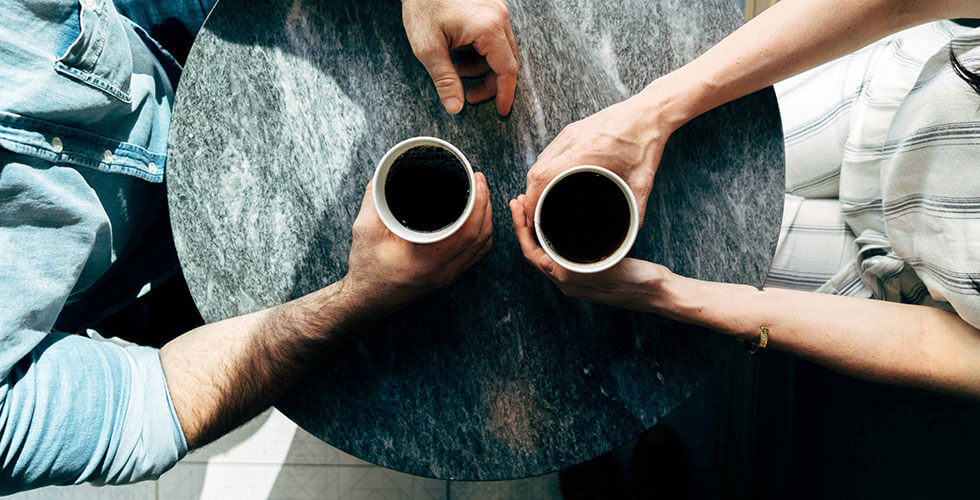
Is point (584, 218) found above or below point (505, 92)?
below

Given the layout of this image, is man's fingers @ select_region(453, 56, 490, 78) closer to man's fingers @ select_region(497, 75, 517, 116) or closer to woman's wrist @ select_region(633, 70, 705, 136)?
man's fingers @ select_region(497, 75, 517, 116)

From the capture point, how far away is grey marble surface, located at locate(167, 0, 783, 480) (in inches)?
32.3

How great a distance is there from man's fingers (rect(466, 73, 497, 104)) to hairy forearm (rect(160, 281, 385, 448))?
0.37 meters

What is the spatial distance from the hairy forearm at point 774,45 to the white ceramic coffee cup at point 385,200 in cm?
37

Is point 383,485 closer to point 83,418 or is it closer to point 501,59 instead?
point 83,418

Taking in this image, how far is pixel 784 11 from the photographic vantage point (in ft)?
2.70

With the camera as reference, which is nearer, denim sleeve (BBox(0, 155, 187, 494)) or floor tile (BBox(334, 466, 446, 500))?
denim sleeve (BBox(0, 155, 187, 494))

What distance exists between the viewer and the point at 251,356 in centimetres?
82

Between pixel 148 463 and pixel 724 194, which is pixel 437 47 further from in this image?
pixel 148 463

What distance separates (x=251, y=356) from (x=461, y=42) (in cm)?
61

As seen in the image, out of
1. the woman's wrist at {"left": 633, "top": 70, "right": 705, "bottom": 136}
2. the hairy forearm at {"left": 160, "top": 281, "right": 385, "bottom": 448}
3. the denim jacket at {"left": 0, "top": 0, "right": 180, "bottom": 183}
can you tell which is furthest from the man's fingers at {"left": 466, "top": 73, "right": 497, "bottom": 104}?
the denim jacket at {"left": 0, "top": 0, "right": 180, "bottom": 183}

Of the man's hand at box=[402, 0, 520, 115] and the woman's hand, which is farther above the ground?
the man's hand at box=[402, 0, 520, 115]

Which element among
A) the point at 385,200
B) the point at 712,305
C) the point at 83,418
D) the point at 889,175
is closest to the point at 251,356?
the point at 83,418

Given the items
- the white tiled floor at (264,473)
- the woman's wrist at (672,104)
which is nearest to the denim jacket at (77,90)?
the woman's wrist at (672,104)
